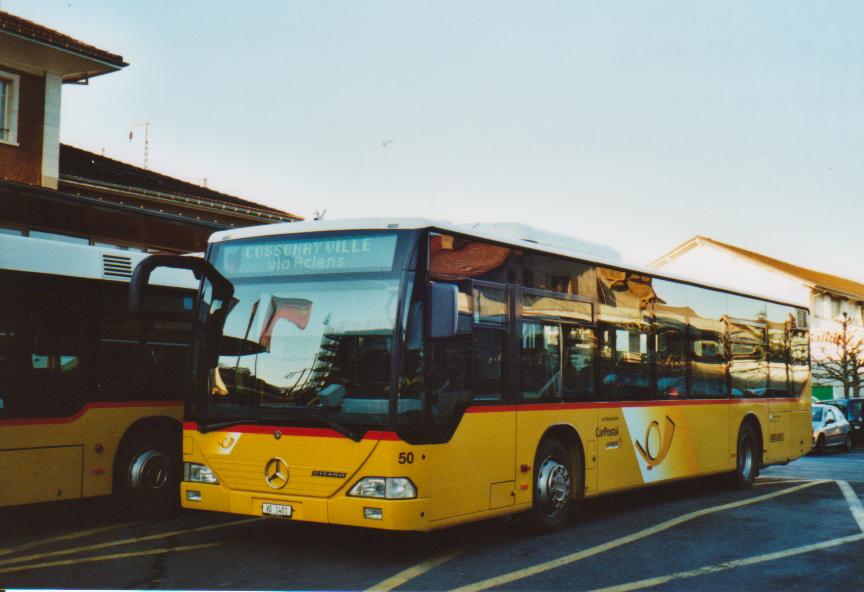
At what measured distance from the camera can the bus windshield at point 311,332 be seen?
7758 mm

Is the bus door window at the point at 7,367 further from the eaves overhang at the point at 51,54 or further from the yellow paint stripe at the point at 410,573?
the eaves overhang at the point at 51,54

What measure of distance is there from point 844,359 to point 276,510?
44.0 meters

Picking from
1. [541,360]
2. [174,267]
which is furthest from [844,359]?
[174,267]

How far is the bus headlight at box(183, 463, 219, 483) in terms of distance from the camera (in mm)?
8422

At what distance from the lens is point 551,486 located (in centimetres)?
958

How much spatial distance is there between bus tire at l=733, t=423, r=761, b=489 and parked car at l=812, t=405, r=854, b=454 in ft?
40.2

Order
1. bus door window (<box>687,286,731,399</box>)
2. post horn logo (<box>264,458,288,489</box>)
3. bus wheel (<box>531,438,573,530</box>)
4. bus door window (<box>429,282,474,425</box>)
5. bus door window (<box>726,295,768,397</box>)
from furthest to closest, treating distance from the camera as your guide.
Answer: bus door window (<box>726,295,768,397</box>) < bus door window (<box>687,286,731,399</box>) < bus wheel (<box>531,438,573,530</box>) < post horn logo (<box>264,458,288,489</box>) < bus door window (<box>429,282,474,425</box>)

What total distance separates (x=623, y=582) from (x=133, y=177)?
59.7ft

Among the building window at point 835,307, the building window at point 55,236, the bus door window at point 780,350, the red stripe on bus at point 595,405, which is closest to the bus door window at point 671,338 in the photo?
the red stripe on bus at point 595,405

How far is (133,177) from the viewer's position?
22.8 meters

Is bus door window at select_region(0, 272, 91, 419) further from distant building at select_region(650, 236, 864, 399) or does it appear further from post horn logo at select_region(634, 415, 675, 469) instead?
distant building at select_region(650, 236, 864, 399)

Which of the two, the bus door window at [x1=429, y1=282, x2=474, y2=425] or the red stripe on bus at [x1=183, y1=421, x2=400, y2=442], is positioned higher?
the bus door window at [x1=429, y1=282, x2=474, y2=425]

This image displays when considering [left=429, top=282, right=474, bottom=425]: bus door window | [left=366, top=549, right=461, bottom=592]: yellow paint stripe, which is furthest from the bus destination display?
[left=366, top=549, right=461, bottom=592]: yellow paint stripe

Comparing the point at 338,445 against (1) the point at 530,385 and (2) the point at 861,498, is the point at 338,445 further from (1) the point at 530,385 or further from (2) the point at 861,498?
(2) the point at 861,498
